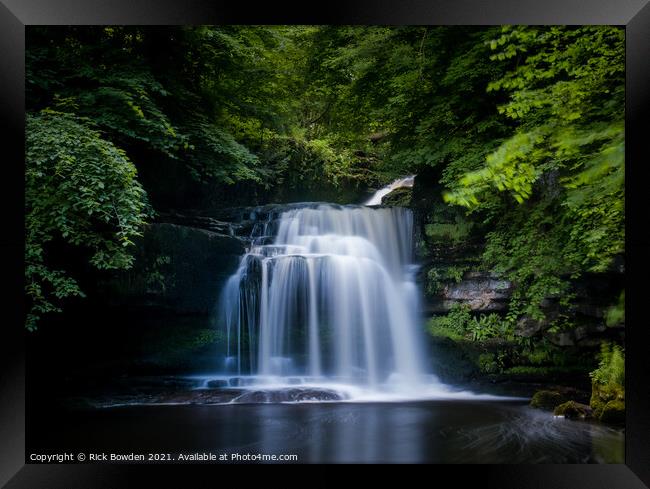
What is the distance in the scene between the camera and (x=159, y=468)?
3400mm

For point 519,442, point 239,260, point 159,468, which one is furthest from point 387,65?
point 159,468

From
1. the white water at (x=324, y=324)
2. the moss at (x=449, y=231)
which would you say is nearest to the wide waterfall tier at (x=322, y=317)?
the white water at (x=324, y=324)

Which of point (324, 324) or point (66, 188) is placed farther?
point (324, 324)

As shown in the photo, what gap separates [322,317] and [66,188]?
3494 millimetres

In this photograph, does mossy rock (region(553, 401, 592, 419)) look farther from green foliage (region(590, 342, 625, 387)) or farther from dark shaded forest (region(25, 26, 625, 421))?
green foliage (region(590, 342, 625, 387))

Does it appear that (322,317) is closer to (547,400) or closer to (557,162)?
(547,400)

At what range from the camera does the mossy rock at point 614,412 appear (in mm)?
4387

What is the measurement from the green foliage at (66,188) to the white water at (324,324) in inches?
87.2

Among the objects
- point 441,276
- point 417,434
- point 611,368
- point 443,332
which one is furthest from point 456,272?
point 417,434

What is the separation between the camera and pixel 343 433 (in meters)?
4.34

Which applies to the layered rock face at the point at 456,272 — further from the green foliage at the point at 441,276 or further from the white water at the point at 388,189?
the white water at the point at 388,189

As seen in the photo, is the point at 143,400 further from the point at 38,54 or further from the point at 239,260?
the point at 38,54

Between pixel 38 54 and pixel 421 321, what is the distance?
5.39 metres

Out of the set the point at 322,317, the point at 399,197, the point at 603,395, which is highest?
the point at 399,197
